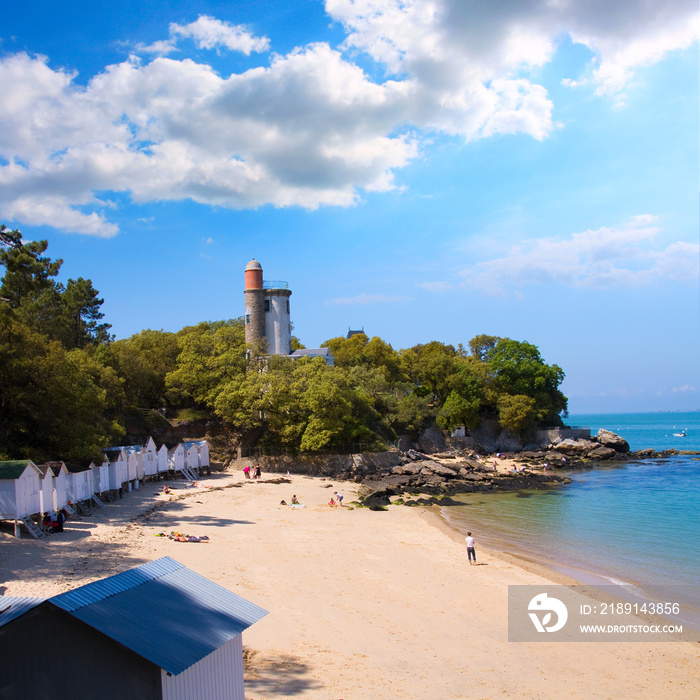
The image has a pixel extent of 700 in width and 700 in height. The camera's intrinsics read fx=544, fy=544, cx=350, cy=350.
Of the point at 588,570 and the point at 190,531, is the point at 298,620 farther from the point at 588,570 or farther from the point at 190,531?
the point at 588,570

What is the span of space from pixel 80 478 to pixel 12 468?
504cm

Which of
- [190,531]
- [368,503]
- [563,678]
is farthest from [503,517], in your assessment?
[563,678]

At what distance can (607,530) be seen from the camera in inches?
1064

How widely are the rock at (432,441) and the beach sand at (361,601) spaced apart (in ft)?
114

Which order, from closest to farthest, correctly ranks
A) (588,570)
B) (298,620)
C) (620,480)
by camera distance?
(298,620) < (588,570) < (620,480)

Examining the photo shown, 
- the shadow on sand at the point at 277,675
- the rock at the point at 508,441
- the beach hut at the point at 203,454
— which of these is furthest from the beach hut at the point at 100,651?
the rock at the point at 508,441

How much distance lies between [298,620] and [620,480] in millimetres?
41049

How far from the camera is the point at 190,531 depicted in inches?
890

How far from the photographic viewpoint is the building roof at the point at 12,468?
64.2 ft

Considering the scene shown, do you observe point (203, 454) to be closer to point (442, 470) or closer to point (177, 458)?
point (177, 458)

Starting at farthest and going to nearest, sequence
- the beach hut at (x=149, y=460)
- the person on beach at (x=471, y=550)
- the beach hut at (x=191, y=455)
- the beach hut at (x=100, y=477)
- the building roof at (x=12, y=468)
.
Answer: the beach hut at (x=191, y=455) → the beach hut at (x=149, y=460) → the beach hut at (x=100, y=477) → the person on beach at (x=471, y=550) → the building roof at (x=12, y=468)

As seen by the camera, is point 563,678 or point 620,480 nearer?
point 563,678

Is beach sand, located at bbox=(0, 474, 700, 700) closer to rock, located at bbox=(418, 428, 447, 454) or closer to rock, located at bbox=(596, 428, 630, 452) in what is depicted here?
rock, located at bbox=(418, 428, 447, 454)

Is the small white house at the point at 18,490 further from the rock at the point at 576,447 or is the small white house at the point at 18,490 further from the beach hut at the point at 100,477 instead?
the rock at the point at 576,447
